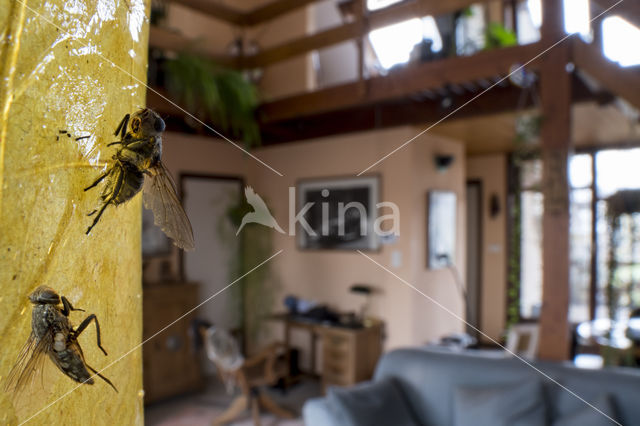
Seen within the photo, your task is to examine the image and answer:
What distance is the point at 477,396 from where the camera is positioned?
207cm

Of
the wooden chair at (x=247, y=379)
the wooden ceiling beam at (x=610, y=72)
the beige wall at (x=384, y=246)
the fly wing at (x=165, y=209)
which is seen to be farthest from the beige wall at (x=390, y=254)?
the fly wing at (x=165, y=209)

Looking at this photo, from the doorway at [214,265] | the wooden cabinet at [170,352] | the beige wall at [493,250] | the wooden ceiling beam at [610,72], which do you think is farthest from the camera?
the beige wall at [493,250]

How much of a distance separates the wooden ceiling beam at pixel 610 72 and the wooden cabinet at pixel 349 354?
240cm

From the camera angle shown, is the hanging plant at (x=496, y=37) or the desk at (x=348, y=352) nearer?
the hanging plant at (x=496, y=37)

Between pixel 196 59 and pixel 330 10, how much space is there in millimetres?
2739

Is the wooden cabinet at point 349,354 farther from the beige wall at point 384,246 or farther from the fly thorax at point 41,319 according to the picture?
the fly thorax at point 41,319

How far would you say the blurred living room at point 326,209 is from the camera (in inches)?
7.3

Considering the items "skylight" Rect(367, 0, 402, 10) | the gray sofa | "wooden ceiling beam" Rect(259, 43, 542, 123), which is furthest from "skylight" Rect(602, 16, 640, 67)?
the gray sofa

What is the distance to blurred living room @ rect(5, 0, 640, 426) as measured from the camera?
7.3 inches

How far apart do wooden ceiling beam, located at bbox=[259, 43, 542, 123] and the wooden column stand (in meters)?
0.12

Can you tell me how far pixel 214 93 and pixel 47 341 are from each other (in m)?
2.69

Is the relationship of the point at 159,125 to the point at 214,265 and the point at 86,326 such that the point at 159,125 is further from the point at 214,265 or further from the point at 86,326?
the point at 214,265

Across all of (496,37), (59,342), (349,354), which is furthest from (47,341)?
(349,354)

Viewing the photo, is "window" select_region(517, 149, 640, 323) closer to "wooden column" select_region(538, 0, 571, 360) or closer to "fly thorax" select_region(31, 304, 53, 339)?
"wooden column" select_region(538, 0, 571, 360)
